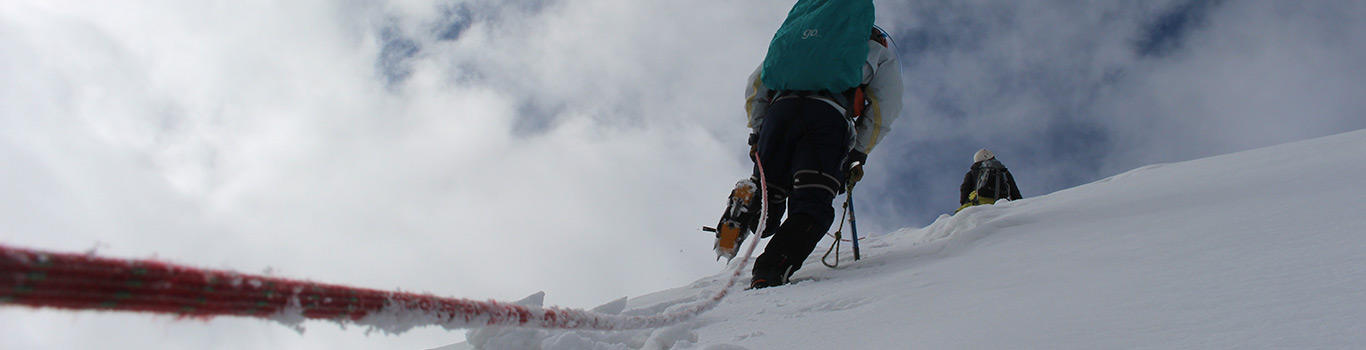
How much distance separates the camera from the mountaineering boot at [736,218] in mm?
2760

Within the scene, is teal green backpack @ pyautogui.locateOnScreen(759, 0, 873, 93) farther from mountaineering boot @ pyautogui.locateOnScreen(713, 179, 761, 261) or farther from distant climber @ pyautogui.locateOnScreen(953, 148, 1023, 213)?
distant climber @ pyautogui.locateOnScreen(953, 148, 1023, 213)

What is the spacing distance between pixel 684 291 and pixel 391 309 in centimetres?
217

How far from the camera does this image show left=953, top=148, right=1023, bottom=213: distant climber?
6.62m

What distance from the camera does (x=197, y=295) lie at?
494mm

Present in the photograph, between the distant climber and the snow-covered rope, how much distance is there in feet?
21.6

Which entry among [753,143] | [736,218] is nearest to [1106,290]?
[736,218]

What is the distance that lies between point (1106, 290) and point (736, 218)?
1730 millimetres

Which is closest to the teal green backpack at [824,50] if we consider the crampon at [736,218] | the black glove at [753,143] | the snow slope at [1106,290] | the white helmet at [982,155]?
the black glove at [753,143]

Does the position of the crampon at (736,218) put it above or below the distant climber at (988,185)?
below

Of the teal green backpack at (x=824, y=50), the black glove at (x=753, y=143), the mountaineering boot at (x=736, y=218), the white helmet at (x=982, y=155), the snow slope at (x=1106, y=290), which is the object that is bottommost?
the snow slope at (x=1106, y=290)

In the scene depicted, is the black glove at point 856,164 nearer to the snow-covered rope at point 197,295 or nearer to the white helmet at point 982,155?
the snow-covered rope at point 197,295

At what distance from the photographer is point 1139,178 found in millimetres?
3945

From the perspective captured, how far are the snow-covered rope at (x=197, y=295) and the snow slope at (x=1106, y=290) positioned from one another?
653 millimetres

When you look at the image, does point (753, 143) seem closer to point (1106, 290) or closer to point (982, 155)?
point (1106, 290)
